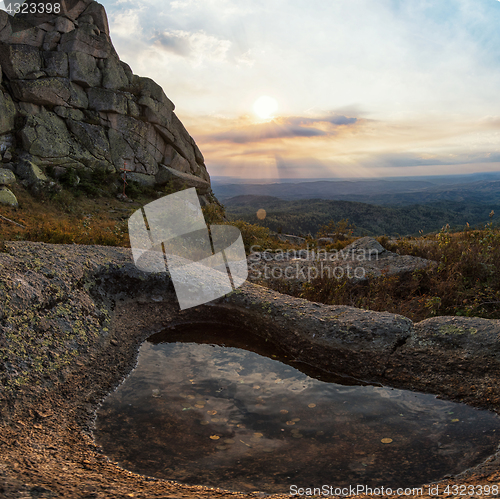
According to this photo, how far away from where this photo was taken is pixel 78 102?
24125 mm

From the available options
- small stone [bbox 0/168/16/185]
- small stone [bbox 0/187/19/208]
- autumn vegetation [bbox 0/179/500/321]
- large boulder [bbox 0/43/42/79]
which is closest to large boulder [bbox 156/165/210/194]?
large boulder [bbox 0/43/42/79]

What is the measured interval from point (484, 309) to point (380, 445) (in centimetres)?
494

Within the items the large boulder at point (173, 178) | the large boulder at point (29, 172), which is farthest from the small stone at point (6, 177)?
the large boulder at point (173, 178)

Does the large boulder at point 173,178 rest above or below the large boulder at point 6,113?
below

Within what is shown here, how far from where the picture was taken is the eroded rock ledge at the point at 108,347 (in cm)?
258

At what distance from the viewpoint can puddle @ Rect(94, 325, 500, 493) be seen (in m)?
2.82

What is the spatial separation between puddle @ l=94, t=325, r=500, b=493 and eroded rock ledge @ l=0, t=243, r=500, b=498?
Result: 0.20 m

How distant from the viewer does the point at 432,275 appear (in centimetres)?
839

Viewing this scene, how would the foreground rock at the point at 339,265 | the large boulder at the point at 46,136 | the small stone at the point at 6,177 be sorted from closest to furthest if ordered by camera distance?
the foreground rock at the point at 339,265 → the small stone at the point at 6,177 → the large boulder at the point at 46,136

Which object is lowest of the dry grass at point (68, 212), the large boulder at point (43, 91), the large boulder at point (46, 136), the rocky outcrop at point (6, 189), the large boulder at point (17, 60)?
the dry grass at point (68, 212)

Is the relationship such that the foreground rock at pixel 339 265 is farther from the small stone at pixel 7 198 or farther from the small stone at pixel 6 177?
the small stone at pixel 6 177

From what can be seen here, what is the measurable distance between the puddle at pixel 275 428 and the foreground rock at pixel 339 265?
4.00m

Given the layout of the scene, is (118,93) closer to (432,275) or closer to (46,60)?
(46,60)

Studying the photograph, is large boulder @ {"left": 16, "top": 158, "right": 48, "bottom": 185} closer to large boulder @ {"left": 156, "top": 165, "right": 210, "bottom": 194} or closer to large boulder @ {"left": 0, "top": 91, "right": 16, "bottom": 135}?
large boulder @ {"left": 0, "top": 91, "right": 16, "bottom": 135}
